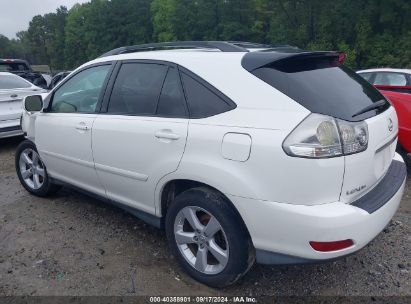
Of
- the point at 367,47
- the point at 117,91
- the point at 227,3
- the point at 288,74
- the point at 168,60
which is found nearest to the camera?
the point at 288,74

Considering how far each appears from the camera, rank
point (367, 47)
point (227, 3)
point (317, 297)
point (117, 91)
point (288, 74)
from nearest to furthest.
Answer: point (288, 74)
point (317, 297)
point (117, 91)
point (367, 47)
point (227, 3)

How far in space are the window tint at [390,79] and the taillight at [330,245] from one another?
221 inches

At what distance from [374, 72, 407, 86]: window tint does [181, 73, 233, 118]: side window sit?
5520mm

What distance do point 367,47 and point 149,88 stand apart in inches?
1564

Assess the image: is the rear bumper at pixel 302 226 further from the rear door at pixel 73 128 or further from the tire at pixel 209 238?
the rear door at pixel 73 128

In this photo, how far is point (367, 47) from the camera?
38188 millimetres

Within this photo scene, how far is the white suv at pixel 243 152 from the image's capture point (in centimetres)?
229

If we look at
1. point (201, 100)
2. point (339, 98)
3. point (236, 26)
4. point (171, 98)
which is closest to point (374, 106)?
point (339, 98)

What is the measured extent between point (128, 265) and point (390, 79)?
6.12 metres

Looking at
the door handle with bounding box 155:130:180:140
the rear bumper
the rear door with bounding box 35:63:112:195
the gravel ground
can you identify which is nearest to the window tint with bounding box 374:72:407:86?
the gravel ground

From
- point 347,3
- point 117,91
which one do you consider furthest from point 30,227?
point 347,3

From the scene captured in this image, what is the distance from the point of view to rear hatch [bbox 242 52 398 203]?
7.83ft

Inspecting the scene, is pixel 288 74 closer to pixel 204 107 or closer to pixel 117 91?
pixel 204 107

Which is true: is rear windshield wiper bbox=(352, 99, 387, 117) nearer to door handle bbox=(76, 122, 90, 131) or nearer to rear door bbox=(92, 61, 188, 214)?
rear door bbox=(92, 61, 188, 214)
